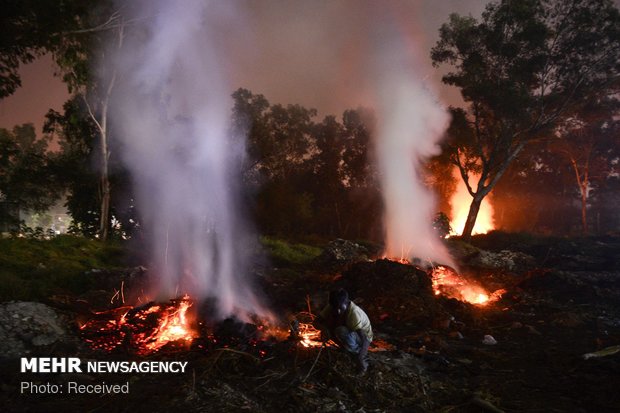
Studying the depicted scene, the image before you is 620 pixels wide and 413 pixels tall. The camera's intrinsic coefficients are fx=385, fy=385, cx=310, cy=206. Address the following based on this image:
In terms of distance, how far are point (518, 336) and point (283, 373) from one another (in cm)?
611

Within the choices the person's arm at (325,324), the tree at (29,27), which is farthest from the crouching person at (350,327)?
the tree at (29,27)

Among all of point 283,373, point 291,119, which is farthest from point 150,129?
point 291,119

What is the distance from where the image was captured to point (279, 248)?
2097cm

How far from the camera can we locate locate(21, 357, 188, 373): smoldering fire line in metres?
6.06

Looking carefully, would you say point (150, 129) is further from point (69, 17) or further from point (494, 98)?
point (494, 98)

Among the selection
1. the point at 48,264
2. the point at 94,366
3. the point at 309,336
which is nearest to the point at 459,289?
the point at 309,336

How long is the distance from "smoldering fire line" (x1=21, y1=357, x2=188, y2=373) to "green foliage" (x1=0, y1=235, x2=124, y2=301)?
3.23 m

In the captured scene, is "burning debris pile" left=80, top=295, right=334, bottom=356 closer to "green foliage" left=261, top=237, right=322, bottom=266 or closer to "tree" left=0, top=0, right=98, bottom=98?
"tree" left=0, top=0, right=98, bottom=98

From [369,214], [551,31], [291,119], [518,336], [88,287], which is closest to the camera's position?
[518,336]

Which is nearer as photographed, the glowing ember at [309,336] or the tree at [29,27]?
the glowing ember at [309,336]

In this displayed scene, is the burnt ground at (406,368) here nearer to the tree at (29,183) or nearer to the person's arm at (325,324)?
the person's arm at (325,324)

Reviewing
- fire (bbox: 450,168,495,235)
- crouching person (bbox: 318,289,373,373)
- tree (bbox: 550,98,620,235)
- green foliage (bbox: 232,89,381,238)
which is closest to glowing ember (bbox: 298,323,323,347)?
crouching person (bbox: 318,289,373,373)

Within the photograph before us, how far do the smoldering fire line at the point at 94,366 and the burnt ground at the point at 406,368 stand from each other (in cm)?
19

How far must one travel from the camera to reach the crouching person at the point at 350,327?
19.7 ft
